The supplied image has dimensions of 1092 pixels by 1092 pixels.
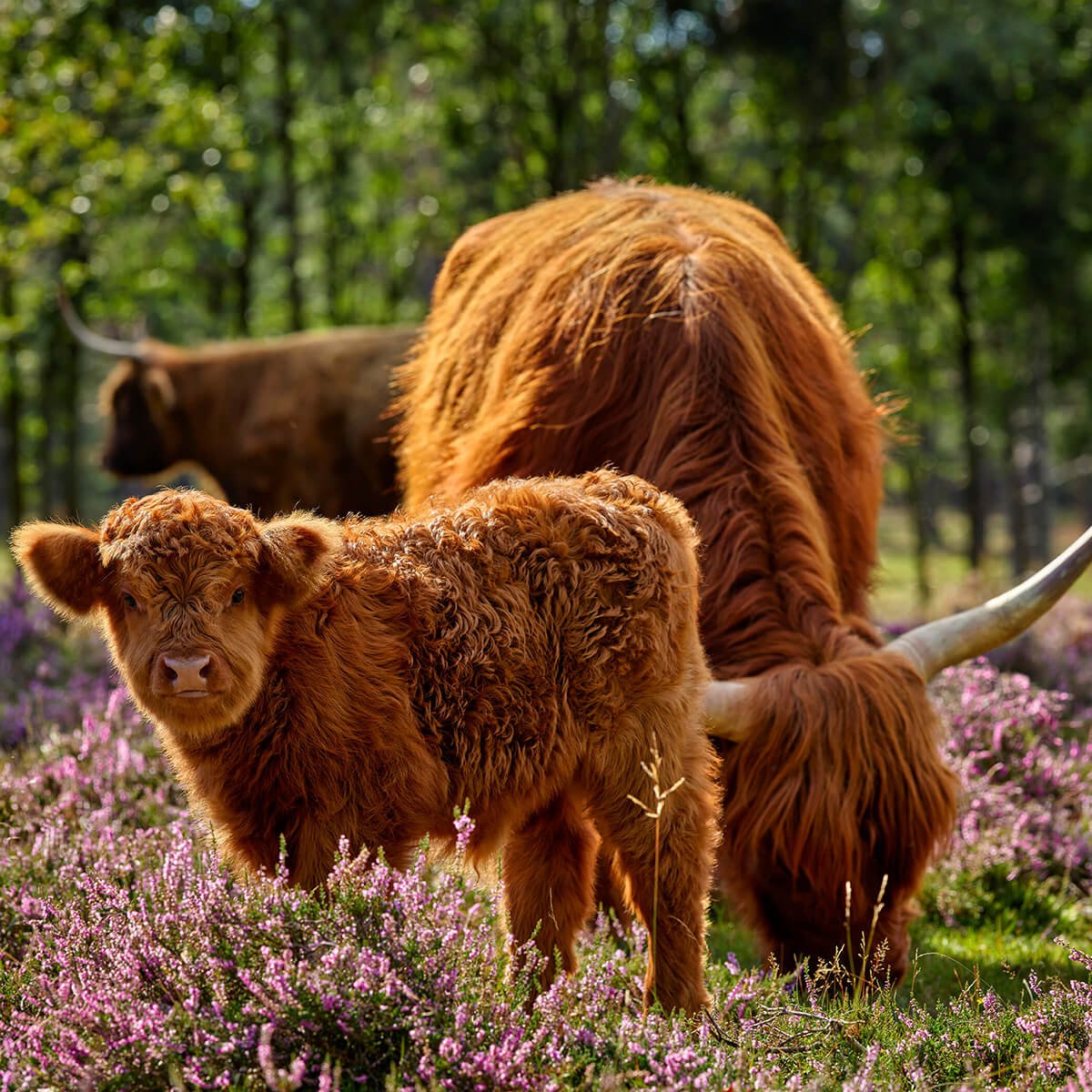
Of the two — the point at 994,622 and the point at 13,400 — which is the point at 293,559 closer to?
the point at 994,622

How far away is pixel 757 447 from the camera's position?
15.3 ft

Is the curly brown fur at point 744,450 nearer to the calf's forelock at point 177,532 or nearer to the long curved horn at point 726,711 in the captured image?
the long curved horn at point 726,711

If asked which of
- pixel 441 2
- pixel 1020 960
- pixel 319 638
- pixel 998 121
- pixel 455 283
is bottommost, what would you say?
pixel 1020 960

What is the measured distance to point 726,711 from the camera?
3.88 meters

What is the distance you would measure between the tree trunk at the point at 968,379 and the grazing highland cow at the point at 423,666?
14679 mm

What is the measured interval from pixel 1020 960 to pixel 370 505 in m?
7.60

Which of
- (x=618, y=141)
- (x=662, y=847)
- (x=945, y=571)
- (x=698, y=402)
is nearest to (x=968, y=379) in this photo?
(x=618, y=141)

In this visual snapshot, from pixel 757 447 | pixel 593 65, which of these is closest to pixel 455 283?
pixel 757 447

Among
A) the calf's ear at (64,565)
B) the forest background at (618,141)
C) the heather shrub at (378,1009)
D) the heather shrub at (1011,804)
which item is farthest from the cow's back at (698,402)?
the forest background at (618,141)

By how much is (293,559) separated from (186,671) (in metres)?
0.34

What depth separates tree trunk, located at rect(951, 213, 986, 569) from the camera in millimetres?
17156

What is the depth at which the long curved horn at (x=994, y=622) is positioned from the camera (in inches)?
171

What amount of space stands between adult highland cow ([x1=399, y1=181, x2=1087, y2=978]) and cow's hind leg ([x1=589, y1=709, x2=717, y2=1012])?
1.66 ft

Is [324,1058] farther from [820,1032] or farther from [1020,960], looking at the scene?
[1020,960]
